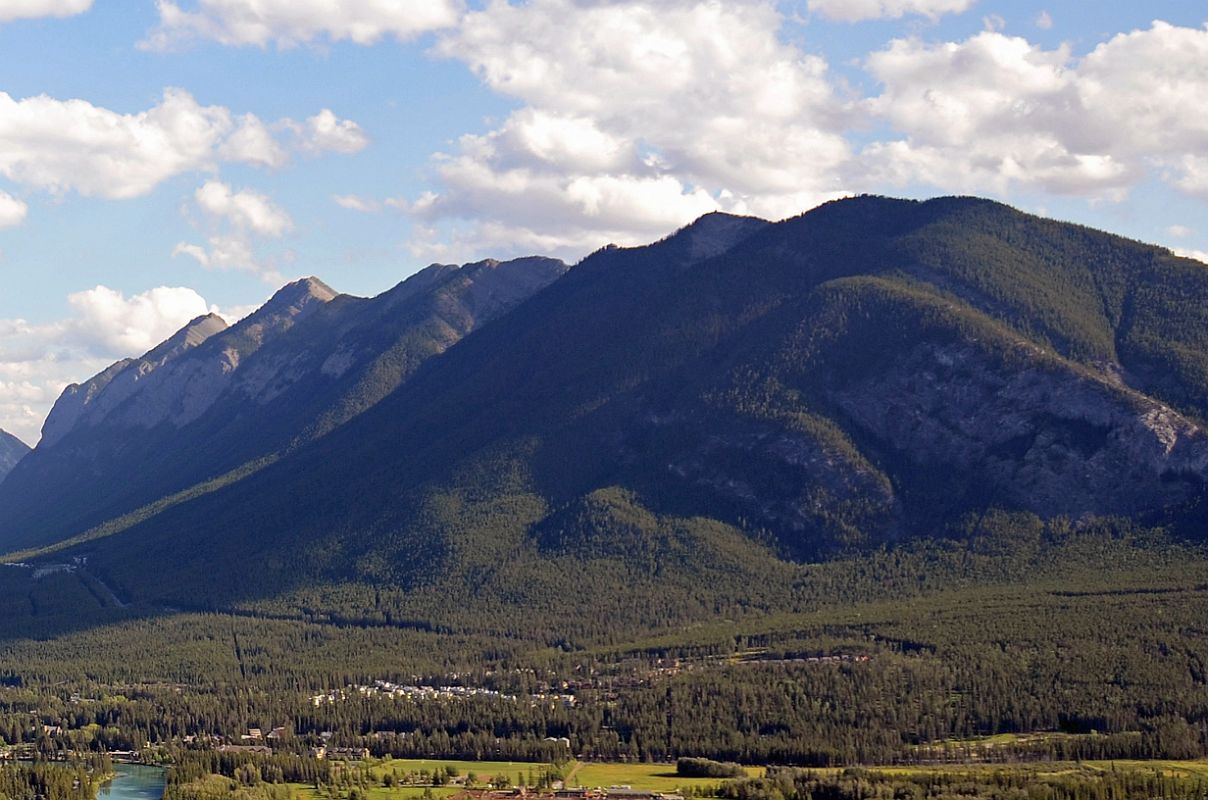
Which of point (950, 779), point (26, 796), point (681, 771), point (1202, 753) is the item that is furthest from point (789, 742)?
point (26, 796)

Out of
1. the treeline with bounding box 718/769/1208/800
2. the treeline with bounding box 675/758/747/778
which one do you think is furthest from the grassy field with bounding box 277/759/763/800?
the treeline with bounding box 718/769/1208/800

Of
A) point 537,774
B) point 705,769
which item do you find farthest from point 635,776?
point 537,774

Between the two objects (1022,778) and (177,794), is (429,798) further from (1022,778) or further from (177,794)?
(1022,778)

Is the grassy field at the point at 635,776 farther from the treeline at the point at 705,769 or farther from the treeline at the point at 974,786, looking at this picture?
the treeline at the point at 974,786

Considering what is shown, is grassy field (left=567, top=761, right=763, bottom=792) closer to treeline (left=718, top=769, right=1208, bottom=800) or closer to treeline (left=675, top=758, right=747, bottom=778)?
treeline (left=675, top=758, right=747, bottom=778)

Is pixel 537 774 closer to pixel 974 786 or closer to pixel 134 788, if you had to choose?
pixel 134 788

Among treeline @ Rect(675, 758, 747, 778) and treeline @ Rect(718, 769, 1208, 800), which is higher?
treeline @ Rect(675, 758, 747, 778)

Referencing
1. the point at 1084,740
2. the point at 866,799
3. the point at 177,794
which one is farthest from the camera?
the point at 1084,740

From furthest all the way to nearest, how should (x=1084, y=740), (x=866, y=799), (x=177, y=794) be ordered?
1. (x=1084, y=740)
2. (x=177, y=794)
3. (x=866, y=799)

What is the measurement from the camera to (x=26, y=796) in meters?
180

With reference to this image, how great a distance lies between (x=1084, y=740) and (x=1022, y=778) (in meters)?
20.5

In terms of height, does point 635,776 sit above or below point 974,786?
above

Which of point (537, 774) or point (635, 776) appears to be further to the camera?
point (537, 774)

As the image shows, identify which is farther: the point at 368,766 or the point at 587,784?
the point at 368,766
